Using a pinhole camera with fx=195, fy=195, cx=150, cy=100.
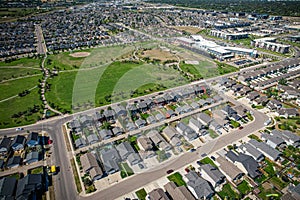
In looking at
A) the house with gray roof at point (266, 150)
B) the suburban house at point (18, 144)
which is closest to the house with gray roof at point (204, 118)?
the house with gray roof at point (266, 150)

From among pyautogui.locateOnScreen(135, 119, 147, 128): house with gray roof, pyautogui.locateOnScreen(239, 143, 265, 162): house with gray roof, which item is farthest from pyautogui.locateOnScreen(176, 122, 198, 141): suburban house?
pyautogui.locateOnScreen(239, 143, 265, 162): house with gray roof

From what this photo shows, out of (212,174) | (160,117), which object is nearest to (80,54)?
(160,117)

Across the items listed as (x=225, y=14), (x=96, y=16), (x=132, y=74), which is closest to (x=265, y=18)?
(x=225, y=14)

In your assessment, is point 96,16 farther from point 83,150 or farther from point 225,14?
point 83,150

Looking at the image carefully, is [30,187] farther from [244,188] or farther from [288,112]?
[288,112]

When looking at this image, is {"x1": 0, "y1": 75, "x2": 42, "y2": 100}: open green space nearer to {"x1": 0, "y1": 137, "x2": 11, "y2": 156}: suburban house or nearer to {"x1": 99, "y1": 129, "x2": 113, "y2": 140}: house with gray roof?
{"x1": 0, "y1": 137, "x2": 11, "y2": 156}: suburban house

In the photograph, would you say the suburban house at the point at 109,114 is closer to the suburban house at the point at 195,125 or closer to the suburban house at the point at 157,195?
the suburban house at the point at 195,125
